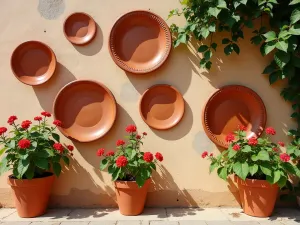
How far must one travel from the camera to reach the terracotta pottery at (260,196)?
7.00 feet

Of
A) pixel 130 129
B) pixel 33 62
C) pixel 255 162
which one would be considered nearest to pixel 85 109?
pixel 130 129

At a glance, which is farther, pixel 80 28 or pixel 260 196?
pixel 80 28

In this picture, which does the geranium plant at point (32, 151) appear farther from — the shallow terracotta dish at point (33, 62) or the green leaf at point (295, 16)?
the green leaf at point (295, 16)

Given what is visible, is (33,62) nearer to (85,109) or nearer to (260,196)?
(85,109)

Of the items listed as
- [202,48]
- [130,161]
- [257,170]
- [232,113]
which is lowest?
[257,170]

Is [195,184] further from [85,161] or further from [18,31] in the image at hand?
[18,31]

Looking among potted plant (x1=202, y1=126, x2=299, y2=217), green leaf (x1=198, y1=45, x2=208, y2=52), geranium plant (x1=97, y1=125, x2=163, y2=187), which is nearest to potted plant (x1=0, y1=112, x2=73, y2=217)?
geranium plant (x1=97, y1=125, x2=163, y2=187)

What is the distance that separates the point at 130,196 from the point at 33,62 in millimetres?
1481

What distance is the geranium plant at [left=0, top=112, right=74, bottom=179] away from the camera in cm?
207

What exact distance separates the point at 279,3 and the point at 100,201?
229 cm

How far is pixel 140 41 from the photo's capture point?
2541 mm

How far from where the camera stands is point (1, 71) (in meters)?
2.45

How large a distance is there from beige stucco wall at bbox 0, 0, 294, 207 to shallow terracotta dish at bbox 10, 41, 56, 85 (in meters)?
0.06

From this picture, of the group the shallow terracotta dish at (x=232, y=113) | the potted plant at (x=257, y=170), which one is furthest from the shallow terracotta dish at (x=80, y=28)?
the potted plant at (x=257, y=170)
